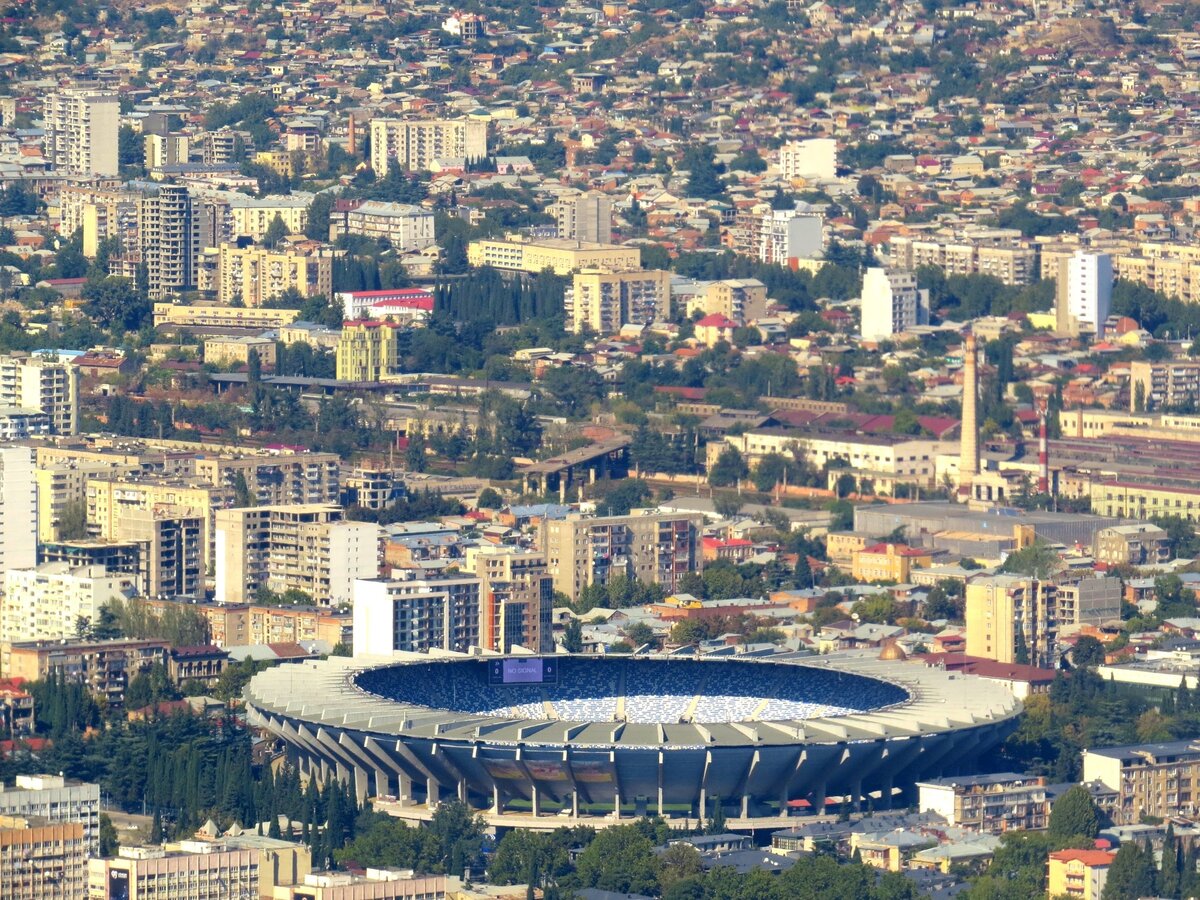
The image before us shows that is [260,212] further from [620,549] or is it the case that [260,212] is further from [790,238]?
[620,549]

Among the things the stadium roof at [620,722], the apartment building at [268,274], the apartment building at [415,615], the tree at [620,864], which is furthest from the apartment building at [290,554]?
the apartment building at [268,274]

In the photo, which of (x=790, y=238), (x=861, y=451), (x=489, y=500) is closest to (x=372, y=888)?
(x=489, y=500)

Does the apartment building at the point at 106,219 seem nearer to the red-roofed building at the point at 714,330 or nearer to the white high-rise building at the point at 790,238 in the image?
the white high-rise building at the point at 790,238

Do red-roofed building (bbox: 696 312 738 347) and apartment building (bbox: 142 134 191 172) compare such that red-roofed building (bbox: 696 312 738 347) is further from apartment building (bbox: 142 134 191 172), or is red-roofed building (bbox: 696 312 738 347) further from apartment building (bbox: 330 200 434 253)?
apartment building (bbox: 142 134 191 172)

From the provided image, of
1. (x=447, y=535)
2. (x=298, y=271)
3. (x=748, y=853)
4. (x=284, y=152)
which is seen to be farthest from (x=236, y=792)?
(x=284, y=152)

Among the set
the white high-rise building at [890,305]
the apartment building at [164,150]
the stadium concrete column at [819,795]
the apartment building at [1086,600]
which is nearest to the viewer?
the stadium concrete column at [819,795]

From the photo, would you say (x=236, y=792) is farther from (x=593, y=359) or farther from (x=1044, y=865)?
(x=593, y=359)
